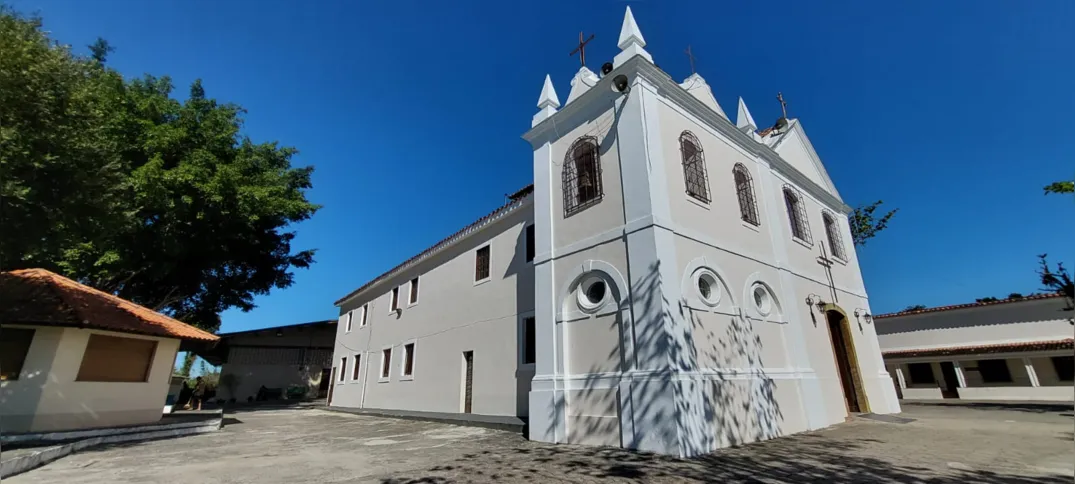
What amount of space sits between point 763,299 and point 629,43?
6327mm

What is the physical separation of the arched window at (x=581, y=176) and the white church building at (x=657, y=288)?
34 millimetres

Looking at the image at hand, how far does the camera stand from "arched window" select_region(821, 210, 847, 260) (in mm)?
13453

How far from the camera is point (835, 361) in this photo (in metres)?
11.1

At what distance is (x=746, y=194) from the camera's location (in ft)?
33.8

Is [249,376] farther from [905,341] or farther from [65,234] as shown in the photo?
[905,341]

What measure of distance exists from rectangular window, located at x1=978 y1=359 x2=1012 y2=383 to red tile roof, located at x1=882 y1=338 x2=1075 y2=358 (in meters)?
0.75

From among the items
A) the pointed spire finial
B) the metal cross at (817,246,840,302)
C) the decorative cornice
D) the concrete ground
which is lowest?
the concrete ground

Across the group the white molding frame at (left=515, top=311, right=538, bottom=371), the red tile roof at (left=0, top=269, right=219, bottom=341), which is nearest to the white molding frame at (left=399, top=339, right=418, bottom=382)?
the white molding frame at (left=515, top=311, right=538, bottom=371)

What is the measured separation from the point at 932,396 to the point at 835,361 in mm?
16461

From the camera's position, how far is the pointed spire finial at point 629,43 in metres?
8.66

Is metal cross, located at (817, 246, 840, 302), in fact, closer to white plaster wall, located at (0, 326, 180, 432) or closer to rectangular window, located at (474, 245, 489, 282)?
rectangular window, located at (474, 245, 489, 282)

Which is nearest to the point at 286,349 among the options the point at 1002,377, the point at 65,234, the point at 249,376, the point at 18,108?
the point at 249,376

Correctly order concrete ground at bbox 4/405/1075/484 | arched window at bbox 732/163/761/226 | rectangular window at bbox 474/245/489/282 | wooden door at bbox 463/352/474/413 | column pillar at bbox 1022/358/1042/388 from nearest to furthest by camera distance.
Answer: concrete ground at bbox 4/405/1075/484, arched window at bbox 732/163/761/226, wooden door at bbox 463/352/474/413, rectangular window at bbox 474/245/489/282, column pillar at bbox 1022/358/1042/388

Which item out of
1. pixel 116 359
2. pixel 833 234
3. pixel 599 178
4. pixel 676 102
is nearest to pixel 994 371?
pixel 833 234
